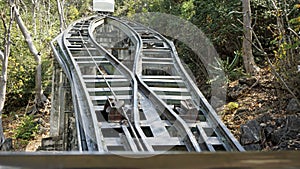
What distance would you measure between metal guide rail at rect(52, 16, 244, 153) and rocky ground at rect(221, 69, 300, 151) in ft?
1.32

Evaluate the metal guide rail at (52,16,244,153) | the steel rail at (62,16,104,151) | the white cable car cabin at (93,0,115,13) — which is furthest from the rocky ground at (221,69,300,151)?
the white cable car cabin at (93,0,115,13)

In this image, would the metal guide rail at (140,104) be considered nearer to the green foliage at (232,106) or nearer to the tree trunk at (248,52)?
the green foliage at (232,106)

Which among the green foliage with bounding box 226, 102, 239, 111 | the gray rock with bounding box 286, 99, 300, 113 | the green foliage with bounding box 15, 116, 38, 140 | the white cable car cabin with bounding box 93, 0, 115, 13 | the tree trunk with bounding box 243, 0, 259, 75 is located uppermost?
the white cable car cabin with bounding box 93, 0, 115, 13

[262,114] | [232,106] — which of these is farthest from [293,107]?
[232,106]

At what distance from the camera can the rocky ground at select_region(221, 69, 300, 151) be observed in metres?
1.94

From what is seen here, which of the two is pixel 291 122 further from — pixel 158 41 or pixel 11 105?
pixel 11 105

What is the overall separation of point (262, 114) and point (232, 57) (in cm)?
139

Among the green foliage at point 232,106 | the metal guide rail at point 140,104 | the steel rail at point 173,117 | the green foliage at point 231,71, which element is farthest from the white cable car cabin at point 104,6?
the steel rail at point 173,117

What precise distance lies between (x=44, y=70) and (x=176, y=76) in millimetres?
3529

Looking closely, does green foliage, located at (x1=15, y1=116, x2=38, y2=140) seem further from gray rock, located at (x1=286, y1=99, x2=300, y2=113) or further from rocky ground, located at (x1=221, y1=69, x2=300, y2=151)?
gray rock, located at (x1=286, y1=99, x2=300, y2=113)

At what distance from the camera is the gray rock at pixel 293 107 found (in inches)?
85.4

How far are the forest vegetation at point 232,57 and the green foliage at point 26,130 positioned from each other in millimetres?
11

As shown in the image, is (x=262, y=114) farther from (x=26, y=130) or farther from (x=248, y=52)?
(x=26, y=130)

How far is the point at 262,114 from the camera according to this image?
2.37 meters
